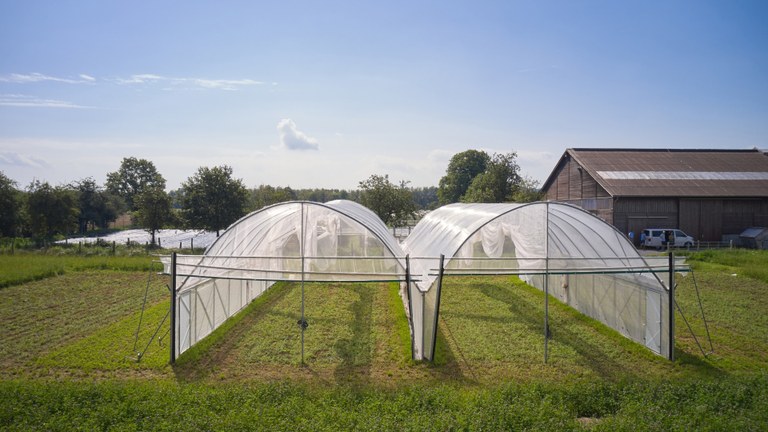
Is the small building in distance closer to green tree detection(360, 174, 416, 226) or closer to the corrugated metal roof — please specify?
the corrugated metal roof

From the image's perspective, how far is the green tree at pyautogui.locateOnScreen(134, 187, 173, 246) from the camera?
102 ft

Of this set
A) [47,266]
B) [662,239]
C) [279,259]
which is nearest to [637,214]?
[662,239]

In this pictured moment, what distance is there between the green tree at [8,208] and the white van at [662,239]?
4228 cm

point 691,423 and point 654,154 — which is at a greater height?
point 654,154

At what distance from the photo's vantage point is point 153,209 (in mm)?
31125

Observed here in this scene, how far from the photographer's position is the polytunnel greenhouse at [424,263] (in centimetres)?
884

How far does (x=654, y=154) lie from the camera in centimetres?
3425

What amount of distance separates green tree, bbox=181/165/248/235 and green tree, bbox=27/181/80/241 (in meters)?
7.97

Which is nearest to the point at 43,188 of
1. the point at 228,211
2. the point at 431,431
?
the point at 228,211

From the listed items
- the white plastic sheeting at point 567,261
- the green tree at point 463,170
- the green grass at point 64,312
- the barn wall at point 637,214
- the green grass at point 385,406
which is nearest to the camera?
the green grass at point 385,406

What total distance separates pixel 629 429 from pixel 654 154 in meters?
34.9

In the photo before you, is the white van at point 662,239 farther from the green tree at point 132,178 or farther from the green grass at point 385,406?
the green tree at point 132,178

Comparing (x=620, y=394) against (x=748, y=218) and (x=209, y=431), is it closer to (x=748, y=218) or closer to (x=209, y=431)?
(x=209, y=431)

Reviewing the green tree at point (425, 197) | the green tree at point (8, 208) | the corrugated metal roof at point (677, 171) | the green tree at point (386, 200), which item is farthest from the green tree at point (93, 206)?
the green tree at point (425, 197)
